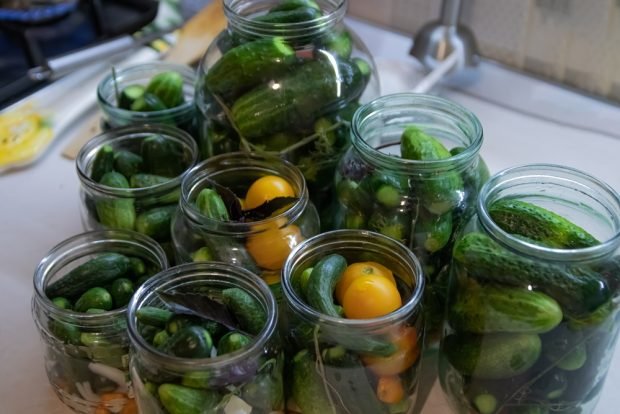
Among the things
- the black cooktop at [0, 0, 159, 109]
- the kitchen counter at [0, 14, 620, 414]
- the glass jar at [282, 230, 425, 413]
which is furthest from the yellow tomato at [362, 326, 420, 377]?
the black cooktop at [0, 0, 159, 109]

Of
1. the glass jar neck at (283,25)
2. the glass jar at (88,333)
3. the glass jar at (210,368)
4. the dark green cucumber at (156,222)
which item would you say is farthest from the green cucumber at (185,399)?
the glass jar neck at (283,25)

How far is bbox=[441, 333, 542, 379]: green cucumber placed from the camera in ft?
1.65

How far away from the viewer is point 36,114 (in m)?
1.00

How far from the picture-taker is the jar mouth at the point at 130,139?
67 centimetres

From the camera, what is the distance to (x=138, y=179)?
26.9 inches

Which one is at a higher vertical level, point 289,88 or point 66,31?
point 289,88

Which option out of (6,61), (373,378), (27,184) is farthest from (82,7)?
(373,378)

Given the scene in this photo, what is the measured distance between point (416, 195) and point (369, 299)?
12 cm

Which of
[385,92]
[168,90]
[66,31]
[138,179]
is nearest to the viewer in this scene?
[138,179]

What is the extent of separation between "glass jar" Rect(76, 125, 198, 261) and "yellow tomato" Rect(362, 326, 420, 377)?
26cm

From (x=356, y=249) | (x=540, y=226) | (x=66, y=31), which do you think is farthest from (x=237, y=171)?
(x=66, y=31)

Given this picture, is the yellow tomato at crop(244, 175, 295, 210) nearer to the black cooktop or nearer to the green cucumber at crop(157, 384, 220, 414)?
the green cucumber at crop(157, 384, 220, 414)

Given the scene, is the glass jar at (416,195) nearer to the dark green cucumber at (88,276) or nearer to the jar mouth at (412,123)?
the jar mouth at (412,123)

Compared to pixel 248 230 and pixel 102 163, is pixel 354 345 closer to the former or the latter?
pixel 248 230
